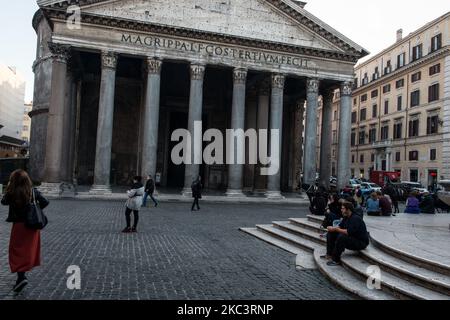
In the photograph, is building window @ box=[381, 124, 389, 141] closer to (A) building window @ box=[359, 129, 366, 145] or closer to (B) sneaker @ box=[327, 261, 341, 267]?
(A) building window @ box=[359, 129, 366, 145]

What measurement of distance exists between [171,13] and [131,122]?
387 inches

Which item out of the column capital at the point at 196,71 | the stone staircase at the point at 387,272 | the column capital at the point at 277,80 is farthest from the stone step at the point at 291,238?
the column capital at the point at 277,80

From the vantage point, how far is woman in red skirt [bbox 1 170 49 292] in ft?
18.9

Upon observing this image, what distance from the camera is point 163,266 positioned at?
784 cm

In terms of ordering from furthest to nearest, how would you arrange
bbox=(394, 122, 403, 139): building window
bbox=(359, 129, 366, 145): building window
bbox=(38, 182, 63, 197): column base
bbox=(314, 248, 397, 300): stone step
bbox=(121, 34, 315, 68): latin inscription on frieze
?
bbox=(359, 129, 366, 145): building window, bbox=(394, 122, 403, 139): building window, bbox=(121, 34, 315, 68): latin inscription on frieze, bbox=(38, 182, 63, 197): column base, bbox=(314, 248, 397, 300): stone step

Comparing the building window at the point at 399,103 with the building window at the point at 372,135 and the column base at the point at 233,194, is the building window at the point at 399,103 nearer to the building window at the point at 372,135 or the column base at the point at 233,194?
the building window at the point at 372,135

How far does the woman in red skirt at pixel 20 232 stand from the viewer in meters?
5.75

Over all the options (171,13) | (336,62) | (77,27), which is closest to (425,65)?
(336,62)

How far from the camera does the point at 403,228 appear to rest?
11.0m

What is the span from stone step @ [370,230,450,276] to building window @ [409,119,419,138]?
36855mm

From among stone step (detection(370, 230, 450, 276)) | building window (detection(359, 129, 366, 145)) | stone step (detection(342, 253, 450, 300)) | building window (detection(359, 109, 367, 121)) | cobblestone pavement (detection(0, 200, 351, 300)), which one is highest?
building window (detection(359, 109, 367, 121))

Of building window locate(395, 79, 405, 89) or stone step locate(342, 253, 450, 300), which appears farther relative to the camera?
building window locate(395, 79, 405, 89)

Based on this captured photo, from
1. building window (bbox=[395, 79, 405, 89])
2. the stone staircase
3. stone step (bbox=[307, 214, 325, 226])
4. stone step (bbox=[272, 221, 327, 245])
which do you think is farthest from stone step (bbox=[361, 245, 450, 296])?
building window (bbox=[395, 79, 405, 89])

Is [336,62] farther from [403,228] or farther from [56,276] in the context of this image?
[56,276]
